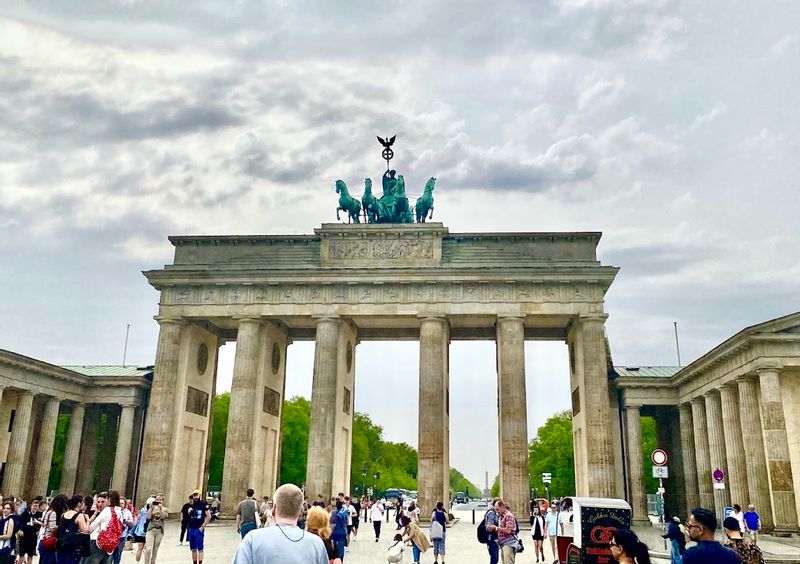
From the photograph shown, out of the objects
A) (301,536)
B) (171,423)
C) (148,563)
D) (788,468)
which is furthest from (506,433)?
(301,536)

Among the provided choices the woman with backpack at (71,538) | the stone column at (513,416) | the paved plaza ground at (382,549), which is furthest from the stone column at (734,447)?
the woman with backpack at (71,538)

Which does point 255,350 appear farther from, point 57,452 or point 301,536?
point 301,536

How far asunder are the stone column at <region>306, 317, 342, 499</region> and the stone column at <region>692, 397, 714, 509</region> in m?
23.4

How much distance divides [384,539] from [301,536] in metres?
28.6

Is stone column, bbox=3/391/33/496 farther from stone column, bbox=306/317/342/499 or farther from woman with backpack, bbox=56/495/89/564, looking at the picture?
woman with backpack, bbox=56/495/89/564

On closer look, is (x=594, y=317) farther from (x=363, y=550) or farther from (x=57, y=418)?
(x=57, y=418)

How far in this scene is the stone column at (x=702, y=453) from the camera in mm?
41906

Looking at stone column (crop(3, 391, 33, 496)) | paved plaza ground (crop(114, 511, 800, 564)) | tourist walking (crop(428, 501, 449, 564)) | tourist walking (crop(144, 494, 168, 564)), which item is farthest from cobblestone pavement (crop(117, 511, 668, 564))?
stone column (crop(3, 391, 33, 496))

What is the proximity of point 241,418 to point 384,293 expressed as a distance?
12.2 metres

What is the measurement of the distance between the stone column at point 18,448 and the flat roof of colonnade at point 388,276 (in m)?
10.1

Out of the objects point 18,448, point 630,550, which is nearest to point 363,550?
point 630,550

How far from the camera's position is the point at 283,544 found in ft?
17.6

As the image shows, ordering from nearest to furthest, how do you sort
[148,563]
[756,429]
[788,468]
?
[148,563], [788,468], [756,429]

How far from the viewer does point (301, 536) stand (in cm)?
545
